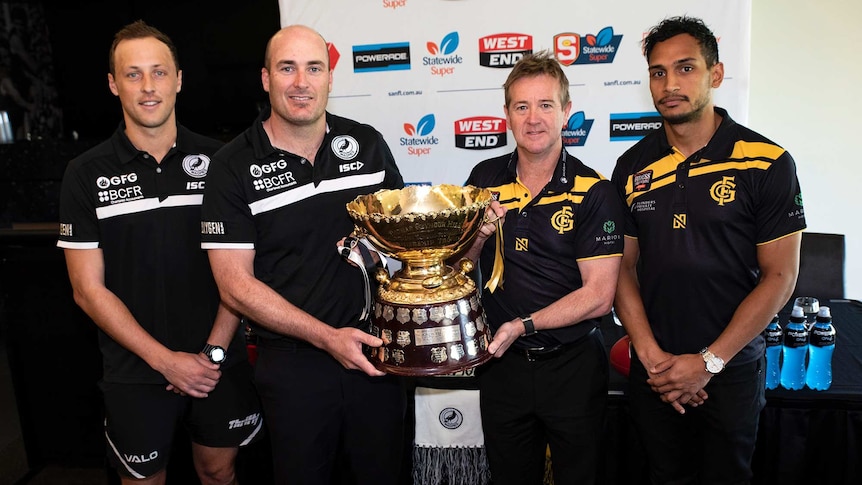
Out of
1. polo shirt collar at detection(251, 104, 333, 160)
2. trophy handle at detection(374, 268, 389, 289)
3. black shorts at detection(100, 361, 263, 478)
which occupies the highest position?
polo shirt collar at detection(251, 104, 333, 160)

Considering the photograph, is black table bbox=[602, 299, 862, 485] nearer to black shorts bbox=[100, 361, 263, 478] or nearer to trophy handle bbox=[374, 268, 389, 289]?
trophy handle bbox=[374, 268, 389, 289]

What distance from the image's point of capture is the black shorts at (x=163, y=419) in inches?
76.6

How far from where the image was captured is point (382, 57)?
3.64 m

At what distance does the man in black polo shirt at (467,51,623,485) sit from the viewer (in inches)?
69.4

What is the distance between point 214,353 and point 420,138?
2.08m

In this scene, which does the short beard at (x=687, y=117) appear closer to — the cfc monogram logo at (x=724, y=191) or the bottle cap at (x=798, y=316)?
the cfc monogram logo at (x=724, y=191)

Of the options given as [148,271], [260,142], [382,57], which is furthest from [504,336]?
[382,57]

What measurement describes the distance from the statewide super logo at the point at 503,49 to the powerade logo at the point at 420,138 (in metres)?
0.45

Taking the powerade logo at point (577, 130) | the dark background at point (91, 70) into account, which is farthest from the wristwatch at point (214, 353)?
the dark background at point (91, 70)

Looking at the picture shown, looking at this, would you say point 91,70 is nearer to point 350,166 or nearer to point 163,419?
point 163,419

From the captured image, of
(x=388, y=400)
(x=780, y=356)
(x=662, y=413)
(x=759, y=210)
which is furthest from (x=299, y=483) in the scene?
(x=780, y=356)

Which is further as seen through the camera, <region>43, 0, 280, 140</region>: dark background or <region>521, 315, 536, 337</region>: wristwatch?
<region>43, 0, 280, 140</region>: dark background

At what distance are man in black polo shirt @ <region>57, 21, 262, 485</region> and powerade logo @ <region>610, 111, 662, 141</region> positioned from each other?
234cm

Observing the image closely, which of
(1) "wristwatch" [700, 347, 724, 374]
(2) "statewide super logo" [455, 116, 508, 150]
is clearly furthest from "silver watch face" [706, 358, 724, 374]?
(2) "statewide super logo" [455, 116, 508, 150]
